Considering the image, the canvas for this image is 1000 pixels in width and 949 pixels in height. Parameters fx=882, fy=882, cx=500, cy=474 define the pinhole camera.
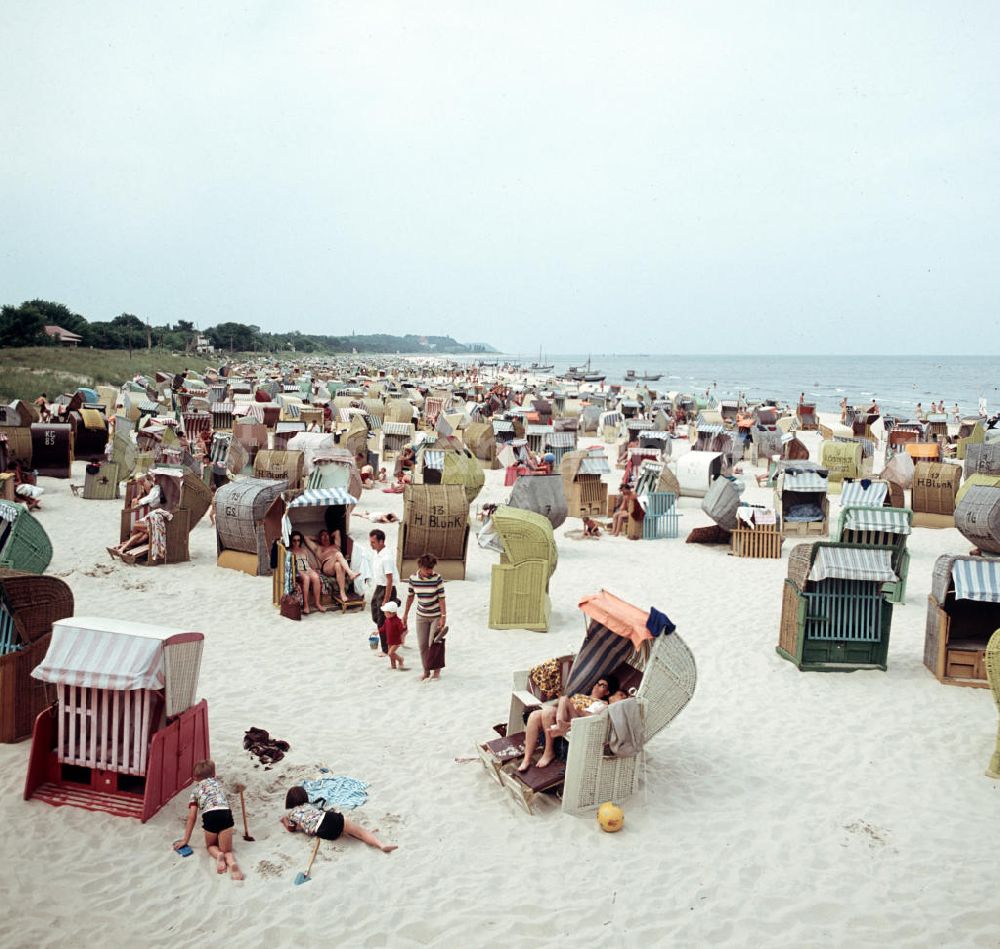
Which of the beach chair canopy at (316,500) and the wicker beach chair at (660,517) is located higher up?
the beach chair canopy at (316,500)

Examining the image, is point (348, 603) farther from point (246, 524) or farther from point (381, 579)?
point (246, 524)

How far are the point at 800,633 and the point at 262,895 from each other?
6243mm

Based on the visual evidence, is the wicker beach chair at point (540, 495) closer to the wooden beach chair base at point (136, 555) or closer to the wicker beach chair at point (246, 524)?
the wicker beach chair at point (246, 524)

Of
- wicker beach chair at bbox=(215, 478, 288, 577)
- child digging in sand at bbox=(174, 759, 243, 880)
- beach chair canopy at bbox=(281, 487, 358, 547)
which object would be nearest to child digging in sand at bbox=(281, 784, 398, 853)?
child digging in sand at bbox=(174, 759, 243, 880)

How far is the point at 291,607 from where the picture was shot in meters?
10.7

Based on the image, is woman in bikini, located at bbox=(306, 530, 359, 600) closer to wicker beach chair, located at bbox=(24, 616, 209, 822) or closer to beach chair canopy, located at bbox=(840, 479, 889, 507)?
wicker beach chair, located at bbox=(24, 616, 209, 822)

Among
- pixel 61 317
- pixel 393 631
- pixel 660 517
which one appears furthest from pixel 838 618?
pixel 61 317

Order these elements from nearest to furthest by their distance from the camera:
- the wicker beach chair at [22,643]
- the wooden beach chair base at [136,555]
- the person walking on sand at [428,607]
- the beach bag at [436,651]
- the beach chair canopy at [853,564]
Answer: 1. the wicker beach chair at [22,643]
2. the person walking on sand at [428,607]
3. the beach bag at [436,651]
4. the beach chair canopy at [853,564]
5. the wooden beach chair base at [136,555]

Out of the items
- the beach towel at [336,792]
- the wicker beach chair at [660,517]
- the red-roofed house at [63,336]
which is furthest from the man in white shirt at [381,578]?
the red-roofed house at [63,336]

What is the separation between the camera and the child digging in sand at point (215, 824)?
5.41 m

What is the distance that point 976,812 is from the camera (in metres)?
6.51

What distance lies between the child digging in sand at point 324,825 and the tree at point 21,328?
64600mm

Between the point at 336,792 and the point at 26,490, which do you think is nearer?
the point at 336,792

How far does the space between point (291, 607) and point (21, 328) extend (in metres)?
62.7
